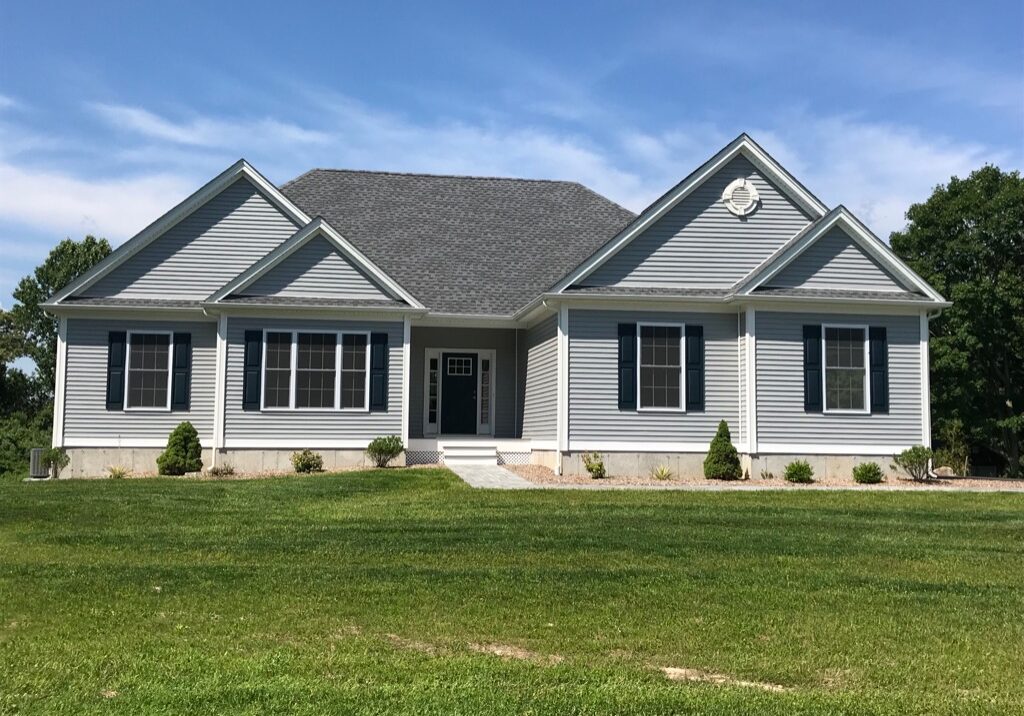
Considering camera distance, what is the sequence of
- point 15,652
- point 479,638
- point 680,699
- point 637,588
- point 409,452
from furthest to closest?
point 409,452 → point 637,588 → point 479,638 → point 15,652 → point 680,699

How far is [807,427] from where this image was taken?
18.6 meters

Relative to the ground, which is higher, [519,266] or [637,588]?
[519,266]

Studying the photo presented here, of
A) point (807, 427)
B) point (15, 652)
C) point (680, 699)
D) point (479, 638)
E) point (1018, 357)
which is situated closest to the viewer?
point (680, 699)

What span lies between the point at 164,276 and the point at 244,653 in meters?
15.5

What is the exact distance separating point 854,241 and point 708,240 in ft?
9.36

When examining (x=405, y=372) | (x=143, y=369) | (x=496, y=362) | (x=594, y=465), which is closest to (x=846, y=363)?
(x=594, y=465)

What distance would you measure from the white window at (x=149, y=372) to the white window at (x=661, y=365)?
9.71 metres

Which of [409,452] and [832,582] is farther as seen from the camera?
[409,452]

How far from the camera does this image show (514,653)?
6.14 metres

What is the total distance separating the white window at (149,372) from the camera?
769 inches

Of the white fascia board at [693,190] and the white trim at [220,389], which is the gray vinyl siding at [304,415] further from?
the white fascia board at [693,190]

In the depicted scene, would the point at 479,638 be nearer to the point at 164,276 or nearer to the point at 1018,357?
the point at 164,276

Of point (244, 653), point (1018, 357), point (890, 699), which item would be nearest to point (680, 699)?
point (890, 699)

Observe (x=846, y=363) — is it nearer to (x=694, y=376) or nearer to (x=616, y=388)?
(x=694, y=376)
